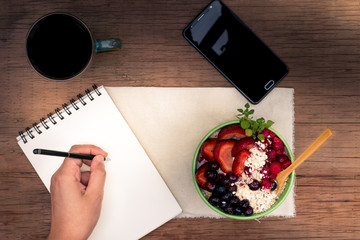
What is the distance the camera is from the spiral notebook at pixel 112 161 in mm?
909

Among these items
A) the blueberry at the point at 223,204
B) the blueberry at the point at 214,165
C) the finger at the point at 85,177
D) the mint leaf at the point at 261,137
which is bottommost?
the finger at the point at 85,177

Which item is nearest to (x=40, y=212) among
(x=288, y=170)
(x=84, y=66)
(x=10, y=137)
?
(x=10, y=137)

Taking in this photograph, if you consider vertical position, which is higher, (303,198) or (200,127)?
(200,127)

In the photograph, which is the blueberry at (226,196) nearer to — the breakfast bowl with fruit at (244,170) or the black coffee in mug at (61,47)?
the breakfast bowl with fruit at (244,170)

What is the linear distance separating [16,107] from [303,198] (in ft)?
2.62

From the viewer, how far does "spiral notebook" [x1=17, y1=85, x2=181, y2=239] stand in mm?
909

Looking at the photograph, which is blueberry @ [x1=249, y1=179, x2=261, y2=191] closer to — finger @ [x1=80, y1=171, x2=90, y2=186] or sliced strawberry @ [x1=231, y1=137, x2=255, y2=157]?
sliced strawberry @ [x1=231, y1=137, x2=255, y2=157]

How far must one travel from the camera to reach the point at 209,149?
858mm

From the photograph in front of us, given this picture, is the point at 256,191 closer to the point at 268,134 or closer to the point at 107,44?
the point at 268,134

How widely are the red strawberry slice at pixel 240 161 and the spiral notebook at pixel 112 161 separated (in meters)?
0.21

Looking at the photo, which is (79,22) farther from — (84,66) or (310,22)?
(310,22)

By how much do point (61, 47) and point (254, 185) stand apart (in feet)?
1.83

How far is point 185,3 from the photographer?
917 mm

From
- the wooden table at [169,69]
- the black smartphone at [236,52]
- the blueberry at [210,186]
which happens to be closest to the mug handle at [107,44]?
the wooden table at [169,69]
